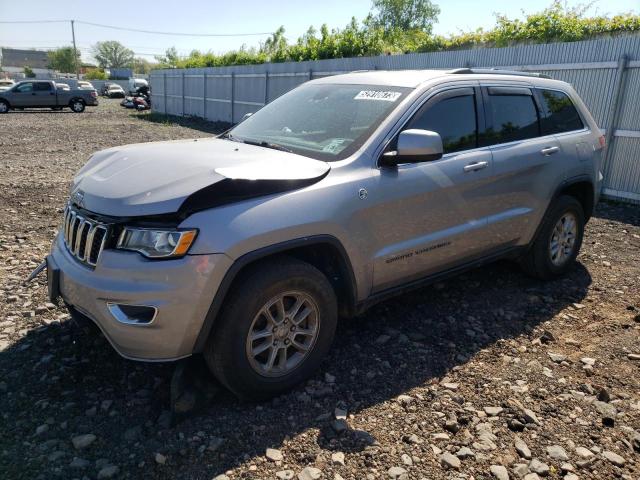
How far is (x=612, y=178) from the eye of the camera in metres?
8.91

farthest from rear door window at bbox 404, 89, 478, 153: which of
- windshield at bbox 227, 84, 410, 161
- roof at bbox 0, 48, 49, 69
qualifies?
roof at bbox 0, 48, 49, 69

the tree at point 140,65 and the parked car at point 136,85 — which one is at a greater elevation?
the tree at point 140,65

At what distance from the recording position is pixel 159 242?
2.63 meters

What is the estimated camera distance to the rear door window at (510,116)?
4.17 metres

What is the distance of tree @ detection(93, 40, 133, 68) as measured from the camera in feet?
372

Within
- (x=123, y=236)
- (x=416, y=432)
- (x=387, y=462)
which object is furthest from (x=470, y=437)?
(x=123, y=236)

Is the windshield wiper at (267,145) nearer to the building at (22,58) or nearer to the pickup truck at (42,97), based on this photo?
the pickup truck at (42,97)

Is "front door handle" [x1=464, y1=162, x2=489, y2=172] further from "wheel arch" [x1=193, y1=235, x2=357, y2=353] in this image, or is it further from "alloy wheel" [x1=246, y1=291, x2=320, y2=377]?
"alloy wheel" [x1=246, y1=291, x2=320, y2=377]

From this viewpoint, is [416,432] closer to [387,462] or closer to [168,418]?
[387,462]

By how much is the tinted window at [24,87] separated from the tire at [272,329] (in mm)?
29976

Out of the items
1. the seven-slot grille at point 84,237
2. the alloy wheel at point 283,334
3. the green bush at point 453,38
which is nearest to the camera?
the seven-slot grille at point 84,237

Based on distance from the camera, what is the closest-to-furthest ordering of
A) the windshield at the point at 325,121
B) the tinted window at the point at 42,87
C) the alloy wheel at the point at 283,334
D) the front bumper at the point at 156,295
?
the front bumper at the point at 156,295, the alloy wheel at the point at 283,334, the windshield at the point at 325,121, the tinted window at the point at 42,87

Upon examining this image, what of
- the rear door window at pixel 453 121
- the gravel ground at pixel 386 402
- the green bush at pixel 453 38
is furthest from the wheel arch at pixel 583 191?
the green bush at pixel 453 38

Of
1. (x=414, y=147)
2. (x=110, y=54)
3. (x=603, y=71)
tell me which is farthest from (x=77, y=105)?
(x=110, y=54)
